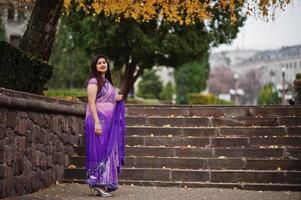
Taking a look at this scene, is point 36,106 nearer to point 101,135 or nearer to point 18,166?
point 18,166

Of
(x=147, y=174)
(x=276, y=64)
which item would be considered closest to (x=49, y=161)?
(x=147, y=174)

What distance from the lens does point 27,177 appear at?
907 cm

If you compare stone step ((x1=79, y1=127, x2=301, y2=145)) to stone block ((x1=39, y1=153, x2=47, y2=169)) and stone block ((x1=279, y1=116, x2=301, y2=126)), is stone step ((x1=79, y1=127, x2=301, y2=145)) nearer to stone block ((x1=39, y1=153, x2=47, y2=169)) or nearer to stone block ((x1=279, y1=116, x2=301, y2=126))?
stone block ((x1=279, y1=116, x2=301, y2=126))

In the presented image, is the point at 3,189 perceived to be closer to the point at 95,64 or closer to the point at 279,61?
the point at 95,64

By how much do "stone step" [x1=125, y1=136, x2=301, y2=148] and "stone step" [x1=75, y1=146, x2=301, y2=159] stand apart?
1.55 ft

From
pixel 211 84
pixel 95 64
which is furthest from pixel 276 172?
pixel 211 84

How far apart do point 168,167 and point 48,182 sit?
2244 mm

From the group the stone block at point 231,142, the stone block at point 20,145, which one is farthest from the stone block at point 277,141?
the stone block at point 20,145

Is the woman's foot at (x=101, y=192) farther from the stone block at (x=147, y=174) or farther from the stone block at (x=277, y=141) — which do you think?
the stone block at (x=277, y=141)

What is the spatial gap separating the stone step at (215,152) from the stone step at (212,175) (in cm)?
86

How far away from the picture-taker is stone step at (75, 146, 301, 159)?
1120 cm

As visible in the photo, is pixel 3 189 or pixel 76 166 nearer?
pixel 3 189

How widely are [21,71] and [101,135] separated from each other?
201 centimetres

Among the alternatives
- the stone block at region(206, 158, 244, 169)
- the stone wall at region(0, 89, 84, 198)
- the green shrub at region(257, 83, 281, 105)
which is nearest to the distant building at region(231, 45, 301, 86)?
the green shrub at region(257, 83, 281, 105)
